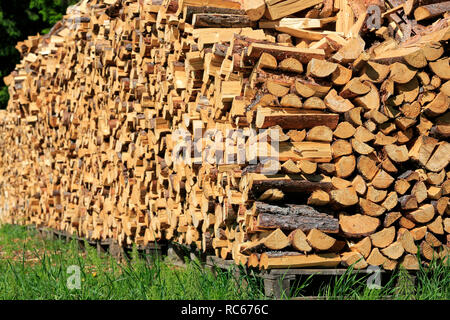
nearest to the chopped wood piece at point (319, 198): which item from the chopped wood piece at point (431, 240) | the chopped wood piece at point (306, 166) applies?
the chopped wood piece at point (306, 166)

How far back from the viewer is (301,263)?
3.34 meters

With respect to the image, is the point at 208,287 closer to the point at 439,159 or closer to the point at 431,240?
the point at 431,240

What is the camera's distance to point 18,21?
61.6ft

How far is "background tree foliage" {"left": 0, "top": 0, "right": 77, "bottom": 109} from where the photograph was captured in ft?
59.0

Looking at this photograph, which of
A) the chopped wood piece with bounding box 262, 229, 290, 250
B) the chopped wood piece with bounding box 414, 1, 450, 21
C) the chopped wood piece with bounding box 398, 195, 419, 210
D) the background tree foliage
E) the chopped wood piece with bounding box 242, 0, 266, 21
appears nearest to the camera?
the chopped wood piece with bounding box 262, 229, 290, 250

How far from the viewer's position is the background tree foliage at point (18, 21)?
17969 mm

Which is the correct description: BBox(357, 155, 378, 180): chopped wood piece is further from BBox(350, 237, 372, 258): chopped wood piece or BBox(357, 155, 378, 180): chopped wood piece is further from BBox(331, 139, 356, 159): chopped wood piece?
BBox(350, 237, 372, 258): chopped wood piece

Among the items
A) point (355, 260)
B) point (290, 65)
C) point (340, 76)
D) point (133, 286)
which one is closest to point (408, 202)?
point (355, 260)

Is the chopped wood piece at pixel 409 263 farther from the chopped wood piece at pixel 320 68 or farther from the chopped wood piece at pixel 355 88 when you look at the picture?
the chopped wood piece at pixel 320 68

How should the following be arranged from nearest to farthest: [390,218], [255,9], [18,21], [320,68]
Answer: [320,68], [390,218], [255,9], [18,21]

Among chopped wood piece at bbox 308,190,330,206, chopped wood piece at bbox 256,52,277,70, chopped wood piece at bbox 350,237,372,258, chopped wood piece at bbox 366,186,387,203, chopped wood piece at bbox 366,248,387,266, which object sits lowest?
chopped wood piece at bbox 366,248,387,266

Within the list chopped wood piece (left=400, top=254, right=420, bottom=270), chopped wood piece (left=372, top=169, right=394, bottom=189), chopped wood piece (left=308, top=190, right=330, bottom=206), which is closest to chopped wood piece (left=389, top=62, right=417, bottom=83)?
chopped wood piece (left=372, top=169, right=394, bottom=189)

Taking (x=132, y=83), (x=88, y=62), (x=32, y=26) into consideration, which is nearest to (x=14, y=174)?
(x=88, y=62)

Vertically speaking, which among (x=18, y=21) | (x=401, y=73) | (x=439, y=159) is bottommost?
(x=18, y=21)
